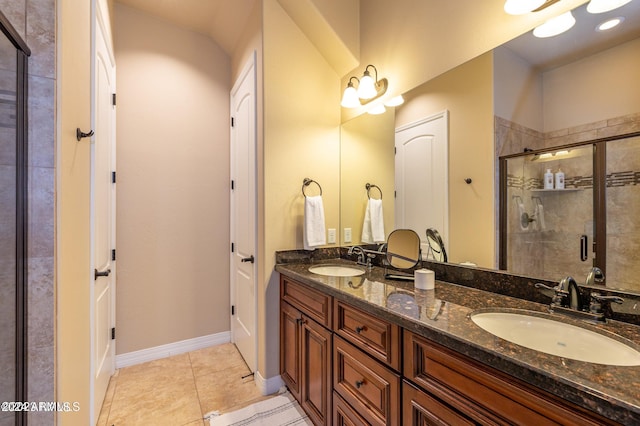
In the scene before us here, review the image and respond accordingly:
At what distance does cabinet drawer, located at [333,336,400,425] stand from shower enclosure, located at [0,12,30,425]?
117 centimetres

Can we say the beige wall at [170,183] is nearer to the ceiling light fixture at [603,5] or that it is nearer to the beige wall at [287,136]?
the beige wall at [287,136]

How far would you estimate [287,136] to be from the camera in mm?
1985

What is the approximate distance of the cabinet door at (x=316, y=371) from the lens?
1.42 m

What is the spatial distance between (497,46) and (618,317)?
3.87ft

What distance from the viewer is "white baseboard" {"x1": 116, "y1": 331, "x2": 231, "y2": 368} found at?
7.46 ft

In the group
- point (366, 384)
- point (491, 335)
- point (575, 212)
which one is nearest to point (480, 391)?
point (491, 335)

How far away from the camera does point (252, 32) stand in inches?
82.1

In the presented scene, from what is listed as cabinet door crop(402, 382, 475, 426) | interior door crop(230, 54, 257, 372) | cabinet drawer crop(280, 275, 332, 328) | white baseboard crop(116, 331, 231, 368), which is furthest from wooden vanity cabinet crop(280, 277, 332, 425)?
white baseboard crop(116, 331, 231, 368)

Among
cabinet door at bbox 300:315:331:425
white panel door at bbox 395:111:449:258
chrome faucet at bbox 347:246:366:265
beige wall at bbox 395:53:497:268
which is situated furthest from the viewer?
chrome faucet at bbox 347:246:366:265

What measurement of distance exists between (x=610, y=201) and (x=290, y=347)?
173cm

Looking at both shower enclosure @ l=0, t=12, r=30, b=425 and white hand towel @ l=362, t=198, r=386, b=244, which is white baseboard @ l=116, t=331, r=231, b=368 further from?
white hand towel @ l=362, t=198, r=386, b=244

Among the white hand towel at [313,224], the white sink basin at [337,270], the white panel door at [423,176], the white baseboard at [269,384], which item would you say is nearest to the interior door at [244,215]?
the white baseboard at [269,384]

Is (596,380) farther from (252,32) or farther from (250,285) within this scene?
(252,32)

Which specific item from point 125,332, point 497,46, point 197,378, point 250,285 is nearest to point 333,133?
point 497,46
